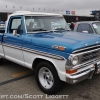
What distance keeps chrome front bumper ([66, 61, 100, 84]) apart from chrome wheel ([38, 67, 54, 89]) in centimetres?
64

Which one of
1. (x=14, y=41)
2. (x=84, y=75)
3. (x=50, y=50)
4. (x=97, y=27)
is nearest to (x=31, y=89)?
(x=50, y=50)

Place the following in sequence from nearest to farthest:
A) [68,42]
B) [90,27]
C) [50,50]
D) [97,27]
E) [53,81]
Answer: [68,42]
[50,50]
[53,81]
[90,27]
[97,27]

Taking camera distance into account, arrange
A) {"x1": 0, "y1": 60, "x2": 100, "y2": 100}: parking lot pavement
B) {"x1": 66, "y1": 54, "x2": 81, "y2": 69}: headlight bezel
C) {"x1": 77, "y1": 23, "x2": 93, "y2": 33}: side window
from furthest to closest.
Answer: {"x1": 77, "y1": 23, "x2": 93, "y2": 33}: side window, {"x1": 0, "y1": 60, "x2": 100, "y2": 100}: parking lot pavement, {"x1": 66, "y1": 54, "x2": 81, "y2": 69}: headlight bezel

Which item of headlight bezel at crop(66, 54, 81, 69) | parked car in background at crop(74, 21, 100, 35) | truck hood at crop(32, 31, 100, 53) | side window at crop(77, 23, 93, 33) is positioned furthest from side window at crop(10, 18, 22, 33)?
side window at crop(77, 23, 93, 33)

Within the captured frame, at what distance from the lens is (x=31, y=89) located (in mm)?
4191

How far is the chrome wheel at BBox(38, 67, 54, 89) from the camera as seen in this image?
3.84 m

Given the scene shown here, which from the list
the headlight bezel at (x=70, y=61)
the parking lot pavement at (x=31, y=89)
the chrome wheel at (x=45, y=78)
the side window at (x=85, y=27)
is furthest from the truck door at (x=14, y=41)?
the side window at (x=85, y=27)

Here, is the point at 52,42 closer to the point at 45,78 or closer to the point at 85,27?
the point at 45,78

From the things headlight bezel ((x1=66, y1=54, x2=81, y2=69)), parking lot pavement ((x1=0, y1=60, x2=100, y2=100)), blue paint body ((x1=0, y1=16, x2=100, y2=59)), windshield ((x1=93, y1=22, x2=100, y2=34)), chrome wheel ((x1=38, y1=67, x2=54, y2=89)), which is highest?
windshield ((x1=93, y1=22, x2=100, y2=34))

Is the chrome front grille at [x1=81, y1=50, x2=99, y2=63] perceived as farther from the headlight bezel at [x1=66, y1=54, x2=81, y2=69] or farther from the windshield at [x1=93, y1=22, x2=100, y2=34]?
the windshield at [x1=93, y1=22, x2=100, y2=34]

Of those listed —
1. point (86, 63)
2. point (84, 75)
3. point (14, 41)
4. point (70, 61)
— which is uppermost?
point (14, 41)

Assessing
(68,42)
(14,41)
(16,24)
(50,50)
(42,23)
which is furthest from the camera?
(16,24)

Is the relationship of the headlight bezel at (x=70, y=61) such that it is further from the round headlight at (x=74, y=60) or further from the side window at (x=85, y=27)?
the side window at (x=85, y=27)

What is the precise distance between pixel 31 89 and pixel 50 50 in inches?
54.7
